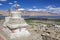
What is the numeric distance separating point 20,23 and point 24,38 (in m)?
0.17

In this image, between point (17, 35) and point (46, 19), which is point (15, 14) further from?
point (46, 19)

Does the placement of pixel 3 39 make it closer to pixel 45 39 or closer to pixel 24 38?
pixel 24 38

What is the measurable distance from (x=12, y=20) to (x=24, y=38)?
234mm

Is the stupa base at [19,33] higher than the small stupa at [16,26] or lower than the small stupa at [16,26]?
lower

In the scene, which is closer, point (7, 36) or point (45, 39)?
point (7, 36)

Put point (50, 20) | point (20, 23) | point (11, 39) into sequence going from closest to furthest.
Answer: point (11, 39) → point (20, 23) → point (50, 20)

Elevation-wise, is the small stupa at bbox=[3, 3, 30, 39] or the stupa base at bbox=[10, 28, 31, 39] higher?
the small stupa at bbox=[3, 3, 30, 39]

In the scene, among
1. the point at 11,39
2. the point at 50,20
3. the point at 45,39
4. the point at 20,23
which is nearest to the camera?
the point at 11,39

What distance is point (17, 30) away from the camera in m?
1.52

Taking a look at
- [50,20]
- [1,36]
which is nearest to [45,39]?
[1,36]

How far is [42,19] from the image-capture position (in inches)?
717

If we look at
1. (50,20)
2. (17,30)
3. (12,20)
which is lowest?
(50,20)

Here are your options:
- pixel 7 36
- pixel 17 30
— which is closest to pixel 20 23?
pixel 17 30

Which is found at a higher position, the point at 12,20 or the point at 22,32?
the point at 12,20
